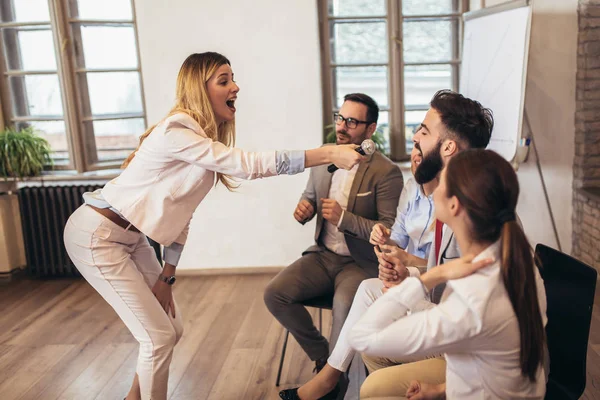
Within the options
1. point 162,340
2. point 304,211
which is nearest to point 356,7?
point 304,211

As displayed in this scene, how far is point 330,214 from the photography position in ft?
8.44

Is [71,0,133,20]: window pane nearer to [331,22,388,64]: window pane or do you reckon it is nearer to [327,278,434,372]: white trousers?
[331,22,388,64]: window pane

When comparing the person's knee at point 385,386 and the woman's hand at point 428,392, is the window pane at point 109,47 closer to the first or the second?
the person's knee at point 385,386

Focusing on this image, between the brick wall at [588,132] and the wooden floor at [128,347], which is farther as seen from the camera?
the brick wall at [588,132]

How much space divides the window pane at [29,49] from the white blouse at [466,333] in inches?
157

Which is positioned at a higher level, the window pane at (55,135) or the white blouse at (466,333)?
the window pane at (55,135)

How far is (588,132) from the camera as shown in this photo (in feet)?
12.2

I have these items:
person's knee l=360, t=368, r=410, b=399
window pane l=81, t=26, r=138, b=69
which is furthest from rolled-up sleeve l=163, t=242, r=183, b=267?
window pane l=81, t=26, r=138, b=69

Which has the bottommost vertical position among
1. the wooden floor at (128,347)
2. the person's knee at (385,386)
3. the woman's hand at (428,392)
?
the wooden floor at (128,347)

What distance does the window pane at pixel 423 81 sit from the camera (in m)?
4.52

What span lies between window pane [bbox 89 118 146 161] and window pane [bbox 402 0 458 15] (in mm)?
2293

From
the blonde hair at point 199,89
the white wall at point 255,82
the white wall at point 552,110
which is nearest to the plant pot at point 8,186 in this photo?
the white wall at point 255,82

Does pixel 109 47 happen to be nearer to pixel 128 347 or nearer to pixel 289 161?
pixel 128 347

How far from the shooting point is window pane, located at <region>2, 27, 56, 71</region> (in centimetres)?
446
